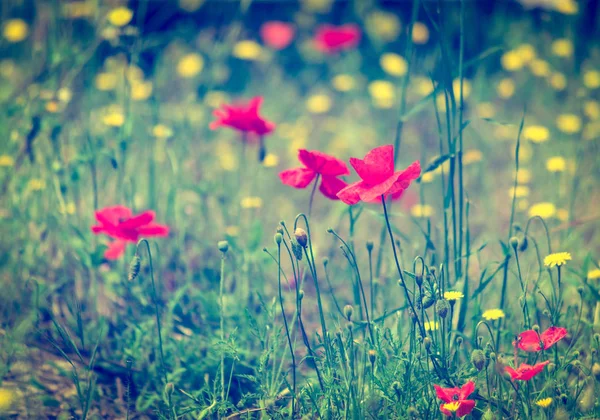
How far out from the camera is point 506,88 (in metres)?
3.55

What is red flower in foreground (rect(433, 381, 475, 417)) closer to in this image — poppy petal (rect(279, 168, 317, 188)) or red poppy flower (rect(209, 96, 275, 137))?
poppy petal (rect(279, 168, 317, 188))

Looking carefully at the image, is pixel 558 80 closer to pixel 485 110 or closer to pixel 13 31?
pixel 485 110

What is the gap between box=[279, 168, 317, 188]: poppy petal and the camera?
1423mm

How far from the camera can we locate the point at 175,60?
377 centimetres

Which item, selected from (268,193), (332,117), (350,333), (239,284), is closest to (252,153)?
(268,193)

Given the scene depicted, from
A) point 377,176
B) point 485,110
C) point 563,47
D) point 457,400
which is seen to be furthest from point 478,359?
point 563,47

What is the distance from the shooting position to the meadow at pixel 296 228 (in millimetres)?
1381

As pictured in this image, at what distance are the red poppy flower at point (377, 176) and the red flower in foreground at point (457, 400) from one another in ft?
1.35

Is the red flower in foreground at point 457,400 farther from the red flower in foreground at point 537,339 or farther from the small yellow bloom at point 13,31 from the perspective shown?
the small yellow bloom at point 13,31

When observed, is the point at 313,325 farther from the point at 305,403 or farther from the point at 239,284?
the point at 305,403

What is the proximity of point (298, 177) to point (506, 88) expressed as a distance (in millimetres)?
2537

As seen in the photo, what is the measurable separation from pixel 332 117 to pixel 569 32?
1.40 m

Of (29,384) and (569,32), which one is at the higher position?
(569,32)

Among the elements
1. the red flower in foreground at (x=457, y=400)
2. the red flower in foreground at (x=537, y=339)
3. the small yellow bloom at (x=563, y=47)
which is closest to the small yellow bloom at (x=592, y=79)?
the small yellow bloom at (x=563, y=47)
